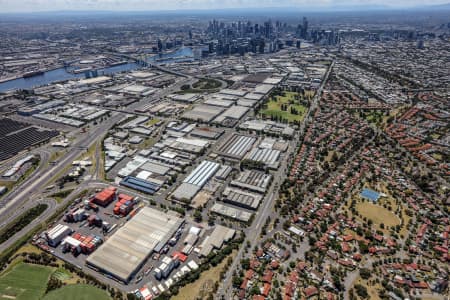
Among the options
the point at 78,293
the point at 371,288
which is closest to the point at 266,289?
the point at 371,288

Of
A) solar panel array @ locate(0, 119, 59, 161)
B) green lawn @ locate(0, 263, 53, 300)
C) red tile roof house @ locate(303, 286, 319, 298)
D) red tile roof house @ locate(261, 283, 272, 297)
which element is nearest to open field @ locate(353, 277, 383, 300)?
red tile roof house @ locate(303, 286, 319, 298)

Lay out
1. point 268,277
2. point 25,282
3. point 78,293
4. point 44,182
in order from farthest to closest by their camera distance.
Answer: point 44,182 → point 25,282 → point 268,277 → point 78,293

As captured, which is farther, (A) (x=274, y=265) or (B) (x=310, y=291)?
(A) (x=274, y=265)

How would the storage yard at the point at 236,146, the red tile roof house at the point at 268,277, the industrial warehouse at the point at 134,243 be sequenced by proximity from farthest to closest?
the storage yard at the point at 236,146, the industrial warehouse at the point at 134,243, the red tile roof house at the point at 268,277

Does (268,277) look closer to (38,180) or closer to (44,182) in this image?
(44,182)

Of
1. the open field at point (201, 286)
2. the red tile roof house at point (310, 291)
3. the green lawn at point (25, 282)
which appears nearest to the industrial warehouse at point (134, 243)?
the green lawn at point (25, 282)

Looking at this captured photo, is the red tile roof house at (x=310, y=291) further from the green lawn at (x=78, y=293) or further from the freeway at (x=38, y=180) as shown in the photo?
the freeway at (x=38, y=180)
